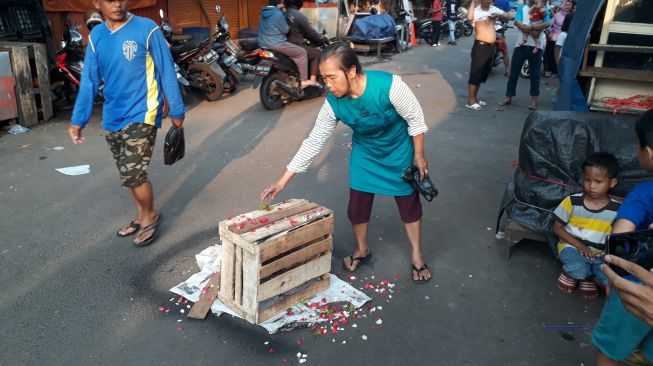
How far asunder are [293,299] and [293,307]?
0.20ft

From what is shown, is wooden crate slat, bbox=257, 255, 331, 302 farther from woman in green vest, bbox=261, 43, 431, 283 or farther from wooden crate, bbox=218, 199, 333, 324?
woman in green vest, bbox=261, 43, 431, 283

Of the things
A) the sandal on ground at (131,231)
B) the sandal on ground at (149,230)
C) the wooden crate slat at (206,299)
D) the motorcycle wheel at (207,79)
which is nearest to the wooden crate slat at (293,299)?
the wooden crate slat at (206,299)

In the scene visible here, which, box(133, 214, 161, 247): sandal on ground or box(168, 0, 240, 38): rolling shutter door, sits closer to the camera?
box(133, 214, 161, 247): sandal on ground

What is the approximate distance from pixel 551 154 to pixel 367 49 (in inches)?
416

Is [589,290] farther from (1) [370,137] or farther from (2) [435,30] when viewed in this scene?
(2) [435,30]

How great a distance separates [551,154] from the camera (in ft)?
12.4

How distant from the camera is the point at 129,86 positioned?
150 inches

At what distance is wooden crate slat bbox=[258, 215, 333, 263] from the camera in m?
2.92

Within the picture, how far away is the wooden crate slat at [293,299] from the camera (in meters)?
3.10

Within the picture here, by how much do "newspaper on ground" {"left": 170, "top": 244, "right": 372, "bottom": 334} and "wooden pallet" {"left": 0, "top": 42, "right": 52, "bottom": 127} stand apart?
4.52 meters

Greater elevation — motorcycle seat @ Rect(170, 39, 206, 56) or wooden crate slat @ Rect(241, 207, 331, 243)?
motorcycle seat @ Rect(170, 39, 206, 56)

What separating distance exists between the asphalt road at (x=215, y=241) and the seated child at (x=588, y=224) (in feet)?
0.59

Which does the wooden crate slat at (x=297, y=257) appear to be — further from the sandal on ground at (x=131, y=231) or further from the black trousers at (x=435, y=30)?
the black trousers at (x=435, y=30)

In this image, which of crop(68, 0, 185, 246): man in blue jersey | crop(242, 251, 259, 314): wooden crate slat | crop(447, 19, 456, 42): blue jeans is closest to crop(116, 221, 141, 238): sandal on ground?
crop(68, 0, 185, 246): man in blue jersey
